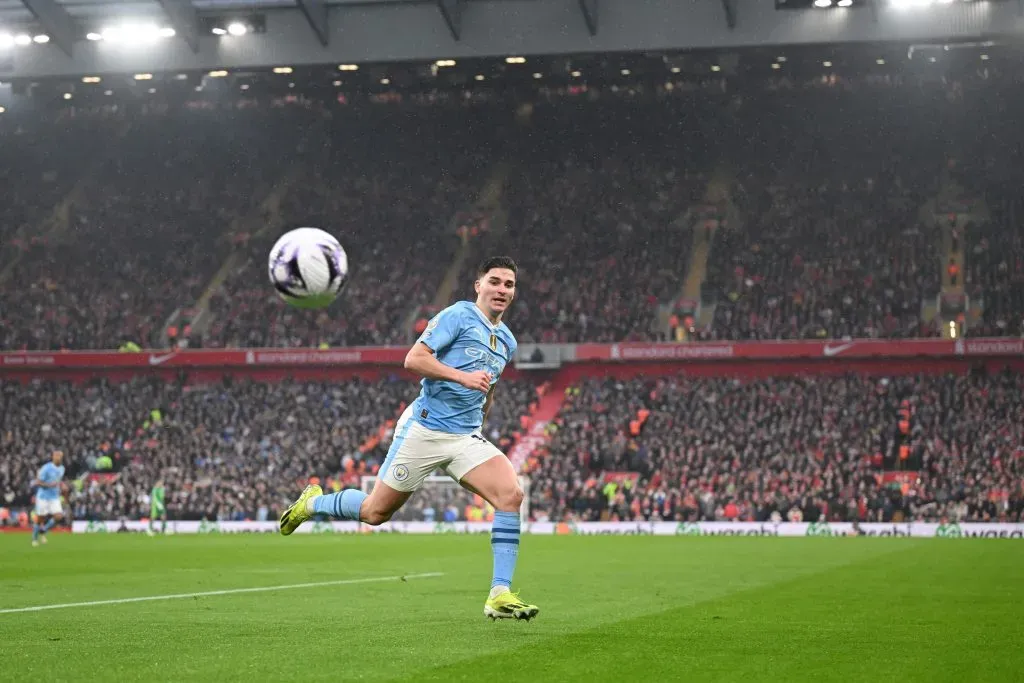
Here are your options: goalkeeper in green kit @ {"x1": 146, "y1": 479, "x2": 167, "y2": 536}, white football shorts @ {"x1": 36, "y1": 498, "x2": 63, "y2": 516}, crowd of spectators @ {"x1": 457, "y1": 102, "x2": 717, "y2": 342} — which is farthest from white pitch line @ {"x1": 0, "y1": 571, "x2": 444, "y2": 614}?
crowd of spectators @ {"x1": 457, "y1": 102, "x2": 717, "y2": 342}

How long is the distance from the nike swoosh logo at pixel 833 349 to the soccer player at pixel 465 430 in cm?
3349

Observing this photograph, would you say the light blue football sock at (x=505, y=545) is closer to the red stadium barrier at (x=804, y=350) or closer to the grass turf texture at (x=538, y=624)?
the grass turf texture at (x=538, y=624)

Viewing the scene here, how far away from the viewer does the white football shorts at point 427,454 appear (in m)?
9.27

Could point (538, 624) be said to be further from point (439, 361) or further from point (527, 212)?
point (527, 212)

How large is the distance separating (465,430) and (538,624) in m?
1.41

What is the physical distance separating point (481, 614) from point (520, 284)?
3725 centimetres

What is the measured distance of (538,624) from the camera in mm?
9086

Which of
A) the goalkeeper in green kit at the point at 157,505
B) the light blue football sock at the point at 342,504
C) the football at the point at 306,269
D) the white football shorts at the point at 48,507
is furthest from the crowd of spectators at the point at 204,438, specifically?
the light blue football sock at the point at 342,504

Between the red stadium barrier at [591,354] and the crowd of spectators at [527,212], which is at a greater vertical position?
the crowd of spectators at [527,212]

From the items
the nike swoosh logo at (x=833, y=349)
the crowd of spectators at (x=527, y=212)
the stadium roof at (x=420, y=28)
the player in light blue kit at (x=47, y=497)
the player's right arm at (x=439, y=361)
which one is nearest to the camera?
the player's right arm at (x=439, y=361)

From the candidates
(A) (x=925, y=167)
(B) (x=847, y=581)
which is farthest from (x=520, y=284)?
(B) (x=847, y=581)

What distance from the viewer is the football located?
1059 centimetres

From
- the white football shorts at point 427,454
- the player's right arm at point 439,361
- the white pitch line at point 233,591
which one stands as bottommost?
the white pitch line at point 233,591

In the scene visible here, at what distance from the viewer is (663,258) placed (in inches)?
1841
